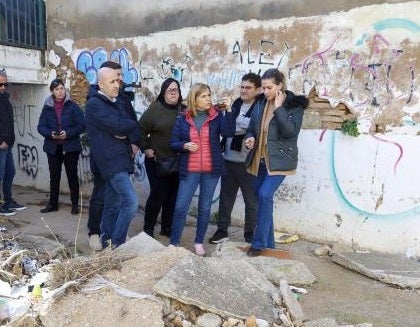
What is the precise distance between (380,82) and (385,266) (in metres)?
1.81

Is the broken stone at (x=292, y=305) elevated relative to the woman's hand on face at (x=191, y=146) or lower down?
lower down

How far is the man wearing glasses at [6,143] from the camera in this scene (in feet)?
20.4

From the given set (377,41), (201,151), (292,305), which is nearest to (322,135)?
(377,41)

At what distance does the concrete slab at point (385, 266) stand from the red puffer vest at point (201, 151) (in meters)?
1.63

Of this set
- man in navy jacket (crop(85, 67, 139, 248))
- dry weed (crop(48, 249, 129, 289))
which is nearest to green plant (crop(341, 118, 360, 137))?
man in navy jacket (crop(85, 67, 139, 248))

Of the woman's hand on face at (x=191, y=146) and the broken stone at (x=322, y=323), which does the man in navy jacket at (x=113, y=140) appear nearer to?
the woman's hand on face at (x=191, y=146)

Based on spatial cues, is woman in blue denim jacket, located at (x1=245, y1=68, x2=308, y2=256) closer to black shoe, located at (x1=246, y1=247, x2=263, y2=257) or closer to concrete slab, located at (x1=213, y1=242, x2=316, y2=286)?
black shoe, located at (x1=246, y1=247, x2=263, y2=257)

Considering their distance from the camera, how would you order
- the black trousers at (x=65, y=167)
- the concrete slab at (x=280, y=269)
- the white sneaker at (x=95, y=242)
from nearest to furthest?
the concrete slab at (x=280, y=269), the white sneaker at (x=95, y=242), the black trousers at (x=65, y=167)

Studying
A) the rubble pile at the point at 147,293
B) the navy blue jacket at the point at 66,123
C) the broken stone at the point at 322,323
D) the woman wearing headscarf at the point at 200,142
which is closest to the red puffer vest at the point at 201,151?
the woman wearing headscarf at the point at 200,142

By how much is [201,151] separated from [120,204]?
3.16 feet

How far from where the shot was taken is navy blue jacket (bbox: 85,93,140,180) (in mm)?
4504

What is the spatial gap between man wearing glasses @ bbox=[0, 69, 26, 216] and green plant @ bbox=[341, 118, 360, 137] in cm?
407

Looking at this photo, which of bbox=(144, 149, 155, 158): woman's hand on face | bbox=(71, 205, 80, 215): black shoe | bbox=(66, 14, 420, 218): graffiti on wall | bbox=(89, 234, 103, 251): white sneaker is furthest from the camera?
bbox=(71, 205, 80, 215): black shoe

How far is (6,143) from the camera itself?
627 centimetres
